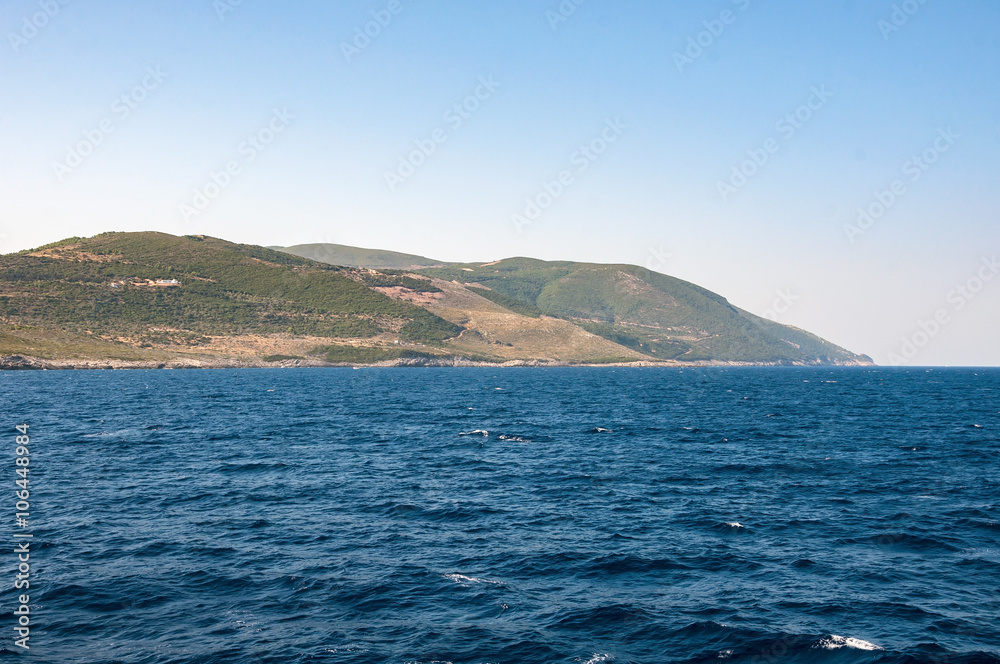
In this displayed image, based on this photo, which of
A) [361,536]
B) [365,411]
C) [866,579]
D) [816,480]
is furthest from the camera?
[365,411]

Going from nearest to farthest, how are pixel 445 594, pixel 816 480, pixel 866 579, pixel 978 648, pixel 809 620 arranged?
pixel 978 648, pixel 809 620, pixel 445 594, pixel 866 579, pixel 816 480

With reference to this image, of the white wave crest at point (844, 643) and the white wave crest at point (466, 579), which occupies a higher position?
the white wave crest at point (466, 579)

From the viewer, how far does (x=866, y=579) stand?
30.7 metres

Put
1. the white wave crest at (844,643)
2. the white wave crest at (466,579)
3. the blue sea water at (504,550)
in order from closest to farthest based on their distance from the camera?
the white wave crest at (844,643) → the blue sea water at (504,550) → the white wave crest at (466,579)

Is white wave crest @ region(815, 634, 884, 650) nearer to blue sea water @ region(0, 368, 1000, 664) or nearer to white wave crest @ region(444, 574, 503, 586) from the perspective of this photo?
blue sea water @ region(0, 368, 1000, 664)

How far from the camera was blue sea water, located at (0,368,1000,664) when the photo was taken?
78.8ft

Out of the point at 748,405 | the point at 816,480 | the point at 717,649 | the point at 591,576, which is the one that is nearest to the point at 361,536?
the point at 591,576

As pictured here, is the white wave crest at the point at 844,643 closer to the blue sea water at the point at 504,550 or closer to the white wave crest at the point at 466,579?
the blue sea water at the point at 504,550

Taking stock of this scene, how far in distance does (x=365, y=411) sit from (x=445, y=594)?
79.5 metres

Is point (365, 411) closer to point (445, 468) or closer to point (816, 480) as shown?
point (445, 468)

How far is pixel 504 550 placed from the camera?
34312mm

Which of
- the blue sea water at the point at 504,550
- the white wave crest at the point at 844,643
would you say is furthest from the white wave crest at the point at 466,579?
the white wave crest at the point at 844,643

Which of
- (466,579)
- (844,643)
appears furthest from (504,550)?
(844,643)

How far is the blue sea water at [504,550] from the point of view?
78.8 feet
